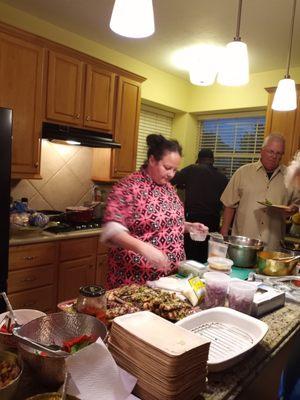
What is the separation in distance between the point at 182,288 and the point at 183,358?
0.74m

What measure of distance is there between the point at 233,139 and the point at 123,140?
172 centimetres

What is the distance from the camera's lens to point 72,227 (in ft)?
10.0

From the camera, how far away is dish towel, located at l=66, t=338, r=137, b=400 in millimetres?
769

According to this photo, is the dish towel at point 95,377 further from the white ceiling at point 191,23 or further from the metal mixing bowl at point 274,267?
the white ceiling at point 191,23

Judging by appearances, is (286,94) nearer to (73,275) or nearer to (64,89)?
(64,89)

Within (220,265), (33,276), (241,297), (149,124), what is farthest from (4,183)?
(149,124)

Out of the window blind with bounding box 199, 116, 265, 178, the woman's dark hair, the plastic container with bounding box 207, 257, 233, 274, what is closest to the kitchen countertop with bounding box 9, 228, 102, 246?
the woman's dark hair

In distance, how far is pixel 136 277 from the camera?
69.9 inches

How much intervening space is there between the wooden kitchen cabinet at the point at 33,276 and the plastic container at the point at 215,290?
172 centimetres

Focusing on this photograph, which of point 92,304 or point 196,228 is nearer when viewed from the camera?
point 92,304

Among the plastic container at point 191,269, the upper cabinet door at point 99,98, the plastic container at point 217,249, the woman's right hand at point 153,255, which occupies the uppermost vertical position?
the upper cabinet door at point 99,98

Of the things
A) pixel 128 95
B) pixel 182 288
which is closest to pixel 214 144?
pixel 128 95

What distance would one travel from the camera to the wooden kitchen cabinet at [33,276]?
2596 millimetres

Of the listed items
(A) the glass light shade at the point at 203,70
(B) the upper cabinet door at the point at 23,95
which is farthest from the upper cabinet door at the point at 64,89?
(A) the glass light shade at the point at 203,70
